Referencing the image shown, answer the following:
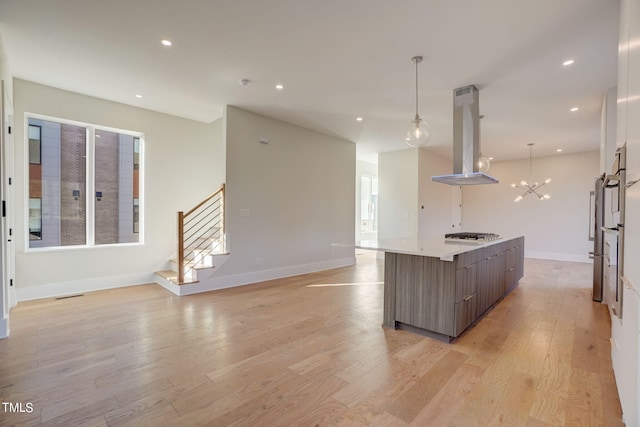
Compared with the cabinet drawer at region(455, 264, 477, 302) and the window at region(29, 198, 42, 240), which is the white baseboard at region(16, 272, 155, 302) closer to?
the window at region(29, 198, 42, 240)

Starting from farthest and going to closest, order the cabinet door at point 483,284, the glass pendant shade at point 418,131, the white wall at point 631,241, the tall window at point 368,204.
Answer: the tall window at point 368,204 < the cabinet door at point 483,284 < the glass pendant shade at point 418,131 < the white wall at point 631,241

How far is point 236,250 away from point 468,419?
12.9 ft

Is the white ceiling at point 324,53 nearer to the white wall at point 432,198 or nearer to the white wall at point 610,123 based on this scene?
the white wall at point 610,123

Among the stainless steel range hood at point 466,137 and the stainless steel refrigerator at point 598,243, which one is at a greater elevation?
the stainless steel range hood at point 466,137

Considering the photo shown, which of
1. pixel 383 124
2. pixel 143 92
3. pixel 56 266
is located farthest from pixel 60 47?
pixel 383 124

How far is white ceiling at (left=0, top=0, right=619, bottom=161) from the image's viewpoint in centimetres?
246

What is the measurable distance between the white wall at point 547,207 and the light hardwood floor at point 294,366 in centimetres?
492

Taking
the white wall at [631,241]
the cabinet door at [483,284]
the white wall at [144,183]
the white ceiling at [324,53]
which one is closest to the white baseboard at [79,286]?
the white wall at [144,183]

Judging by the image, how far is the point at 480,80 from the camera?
12.0 feet

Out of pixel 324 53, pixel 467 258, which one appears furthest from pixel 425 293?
pixel 324 53

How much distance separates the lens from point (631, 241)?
1.64 meters

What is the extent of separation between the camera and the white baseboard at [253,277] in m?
4.47

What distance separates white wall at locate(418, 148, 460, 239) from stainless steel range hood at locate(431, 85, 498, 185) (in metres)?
3.51

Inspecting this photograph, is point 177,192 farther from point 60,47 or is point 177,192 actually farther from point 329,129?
point 329,129
